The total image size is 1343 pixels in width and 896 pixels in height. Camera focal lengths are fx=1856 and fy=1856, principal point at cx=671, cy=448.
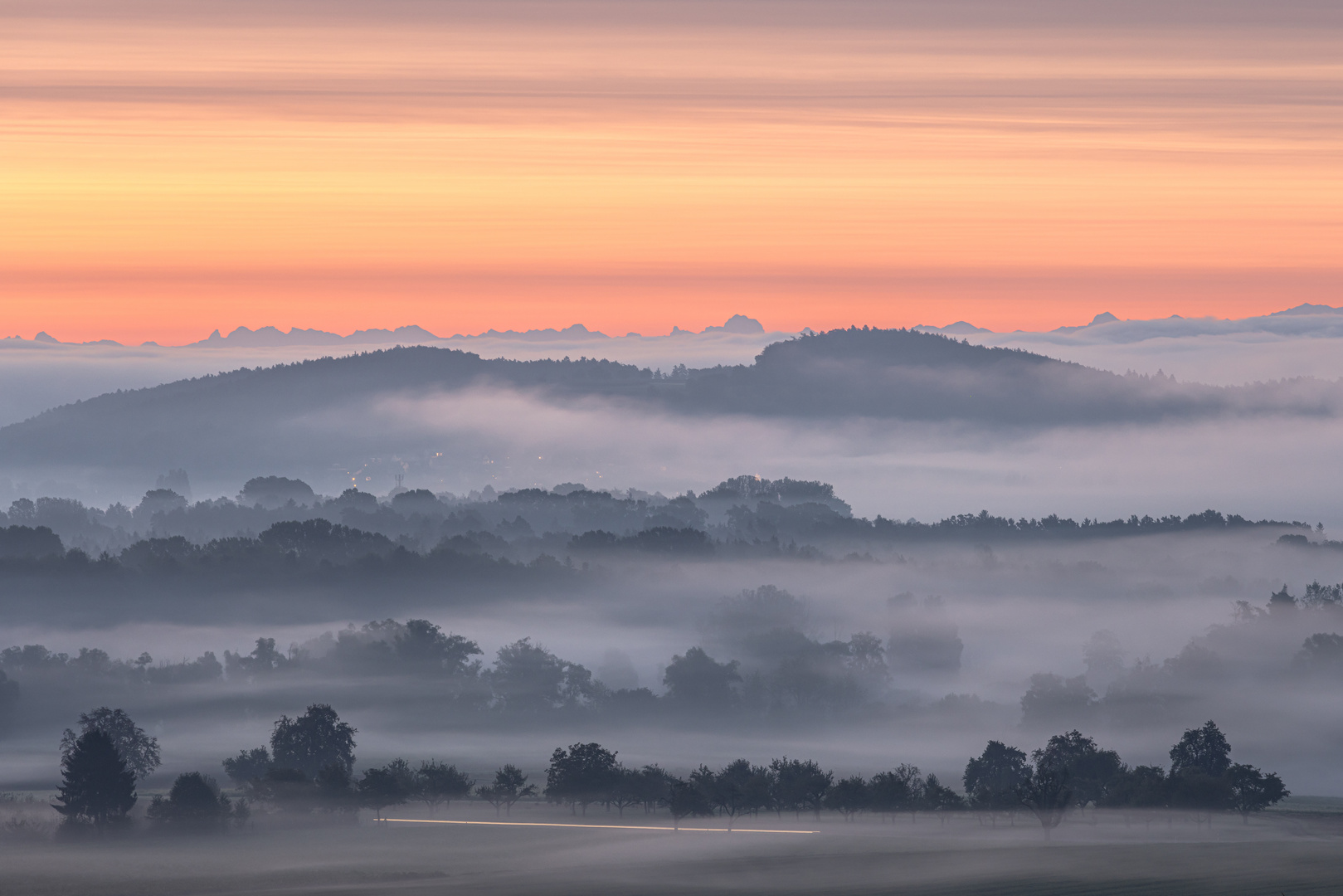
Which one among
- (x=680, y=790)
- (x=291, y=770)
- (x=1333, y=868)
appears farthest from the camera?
(x=291, y=770)

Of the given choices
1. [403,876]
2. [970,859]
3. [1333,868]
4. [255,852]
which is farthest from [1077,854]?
[255,852]

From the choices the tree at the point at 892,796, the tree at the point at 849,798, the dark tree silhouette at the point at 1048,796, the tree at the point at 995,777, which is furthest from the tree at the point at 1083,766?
the tree at the point at 849,798

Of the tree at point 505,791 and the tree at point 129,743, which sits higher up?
the tree at point 129,743

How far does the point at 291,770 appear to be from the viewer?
479 feet

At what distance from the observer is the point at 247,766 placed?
17138 centimetres

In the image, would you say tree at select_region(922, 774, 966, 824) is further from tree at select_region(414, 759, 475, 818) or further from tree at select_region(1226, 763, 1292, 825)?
tree at select_region(414, 759, 475, 818)

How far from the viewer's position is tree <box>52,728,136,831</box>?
126 m

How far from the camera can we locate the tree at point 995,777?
13638cm

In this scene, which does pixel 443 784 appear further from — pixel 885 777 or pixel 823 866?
pixel 823 866

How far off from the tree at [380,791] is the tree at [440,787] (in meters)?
2.77

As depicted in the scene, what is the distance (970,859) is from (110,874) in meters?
47.1

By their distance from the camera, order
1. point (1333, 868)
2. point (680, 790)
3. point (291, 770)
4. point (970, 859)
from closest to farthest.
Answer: point (1333, 868) → point (970, 859) → point (680, 790) → point (291, 770)

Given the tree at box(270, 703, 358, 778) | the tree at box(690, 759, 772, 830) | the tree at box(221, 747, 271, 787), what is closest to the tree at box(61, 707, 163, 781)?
the tree at box(221, 747, 271, 787)

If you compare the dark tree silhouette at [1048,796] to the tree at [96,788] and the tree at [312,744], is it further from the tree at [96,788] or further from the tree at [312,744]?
the tree at [312,744]
